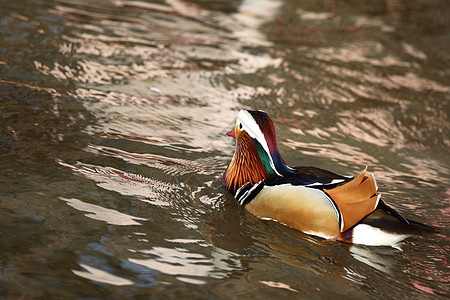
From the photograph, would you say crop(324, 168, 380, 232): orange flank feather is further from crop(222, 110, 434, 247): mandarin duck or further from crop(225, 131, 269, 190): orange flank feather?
crop(225, 131, 269, 190): orange flank feather

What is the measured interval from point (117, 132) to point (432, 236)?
259cm

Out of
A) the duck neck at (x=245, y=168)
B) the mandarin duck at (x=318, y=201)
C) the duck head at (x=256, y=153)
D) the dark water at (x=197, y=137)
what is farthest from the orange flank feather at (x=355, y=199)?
the duck neck at (x=245, y=168)

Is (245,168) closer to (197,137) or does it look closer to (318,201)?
(318,201)

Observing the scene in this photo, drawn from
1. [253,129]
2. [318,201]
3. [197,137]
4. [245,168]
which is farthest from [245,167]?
[197,137]

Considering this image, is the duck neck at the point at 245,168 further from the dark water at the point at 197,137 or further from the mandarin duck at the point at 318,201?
the dark water at the point at 197,137

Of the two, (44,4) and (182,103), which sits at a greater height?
(44,4)

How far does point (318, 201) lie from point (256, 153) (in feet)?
2.01

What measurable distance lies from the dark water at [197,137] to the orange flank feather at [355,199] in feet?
0.67

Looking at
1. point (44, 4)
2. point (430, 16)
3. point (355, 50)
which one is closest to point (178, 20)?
point (44, 4)

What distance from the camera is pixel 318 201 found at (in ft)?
11.6

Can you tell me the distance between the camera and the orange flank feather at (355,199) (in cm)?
348

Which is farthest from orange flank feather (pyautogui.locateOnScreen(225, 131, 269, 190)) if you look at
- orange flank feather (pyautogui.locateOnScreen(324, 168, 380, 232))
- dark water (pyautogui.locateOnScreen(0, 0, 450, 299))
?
orange flank feather (pyautogui.locateOnScreen(324, 168, 380, 232))

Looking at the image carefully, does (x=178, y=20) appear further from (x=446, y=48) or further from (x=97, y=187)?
(x=97, y=187)

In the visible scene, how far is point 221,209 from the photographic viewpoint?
151 inches
